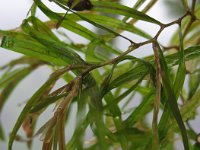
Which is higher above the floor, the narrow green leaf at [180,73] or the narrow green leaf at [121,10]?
the narrow green leaf at [121,10]

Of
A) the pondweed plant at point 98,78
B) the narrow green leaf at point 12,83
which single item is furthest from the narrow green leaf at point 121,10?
the narrow green leaf at point 12,83

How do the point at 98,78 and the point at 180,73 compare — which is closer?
the point at 180,73

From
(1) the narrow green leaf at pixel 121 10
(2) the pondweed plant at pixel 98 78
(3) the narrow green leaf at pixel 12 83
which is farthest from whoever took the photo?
(3) the narrow green leaf at pixel 12 83

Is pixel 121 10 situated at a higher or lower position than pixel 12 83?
higher

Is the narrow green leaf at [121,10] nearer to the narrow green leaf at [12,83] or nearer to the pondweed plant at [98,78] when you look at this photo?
the pondweed plant at [98,78]

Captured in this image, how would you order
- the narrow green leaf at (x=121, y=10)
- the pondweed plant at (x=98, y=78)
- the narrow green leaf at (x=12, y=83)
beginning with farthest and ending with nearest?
the narrow green leaf at (x=12, y=83)
the narrow green leaf at (x=121, y=10)
the pondweed plant at (x=98, y=78)

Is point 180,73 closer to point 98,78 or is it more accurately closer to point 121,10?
point 121,10

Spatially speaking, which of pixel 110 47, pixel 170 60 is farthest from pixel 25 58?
pixel 170 60

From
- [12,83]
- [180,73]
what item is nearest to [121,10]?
[180,73]

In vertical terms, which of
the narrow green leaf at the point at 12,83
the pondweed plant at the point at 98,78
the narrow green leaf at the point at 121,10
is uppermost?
the narrow green leaf at the point at 121,10

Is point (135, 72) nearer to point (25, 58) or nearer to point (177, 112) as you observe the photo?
point (177, 112)

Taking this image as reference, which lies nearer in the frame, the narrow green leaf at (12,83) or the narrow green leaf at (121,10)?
the narrow green leaf at (121,10)
